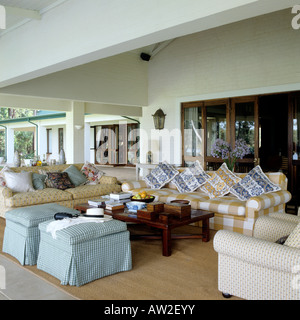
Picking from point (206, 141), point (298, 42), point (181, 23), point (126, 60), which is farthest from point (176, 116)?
point (181, 23)

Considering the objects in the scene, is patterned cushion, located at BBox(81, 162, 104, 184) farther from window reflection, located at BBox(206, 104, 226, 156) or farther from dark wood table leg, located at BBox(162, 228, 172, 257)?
dark wood table leg, located at BBox(162, 228, 172, 257)

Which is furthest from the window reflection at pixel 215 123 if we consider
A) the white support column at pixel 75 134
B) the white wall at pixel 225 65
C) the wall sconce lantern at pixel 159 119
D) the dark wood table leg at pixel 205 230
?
the white support column at pixel 75 134

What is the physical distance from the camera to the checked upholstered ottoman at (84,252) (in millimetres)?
2982

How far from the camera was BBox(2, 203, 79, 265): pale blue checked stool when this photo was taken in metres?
3.50

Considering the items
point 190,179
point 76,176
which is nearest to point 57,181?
point 76,176

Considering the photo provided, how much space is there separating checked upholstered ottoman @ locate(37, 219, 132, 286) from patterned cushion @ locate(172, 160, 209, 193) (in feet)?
7.67

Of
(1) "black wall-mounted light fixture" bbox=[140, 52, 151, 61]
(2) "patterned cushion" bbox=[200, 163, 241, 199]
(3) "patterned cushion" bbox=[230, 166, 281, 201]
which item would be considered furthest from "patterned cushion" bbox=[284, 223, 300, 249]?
(1) "black wall-mounted light fixture" bbox=[140, 52, 151, 61]

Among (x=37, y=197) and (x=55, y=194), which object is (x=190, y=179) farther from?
(x=37, y=197)

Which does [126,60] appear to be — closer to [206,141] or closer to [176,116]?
[176,116]

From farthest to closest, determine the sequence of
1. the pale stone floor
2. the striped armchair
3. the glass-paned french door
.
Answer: the glass-paned french door, the pale stone floor, the striped armchair

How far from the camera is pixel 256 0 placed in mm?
2492

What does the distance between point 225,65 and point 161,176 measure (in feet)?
10.4

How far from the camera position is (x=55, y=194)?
5473 mm
